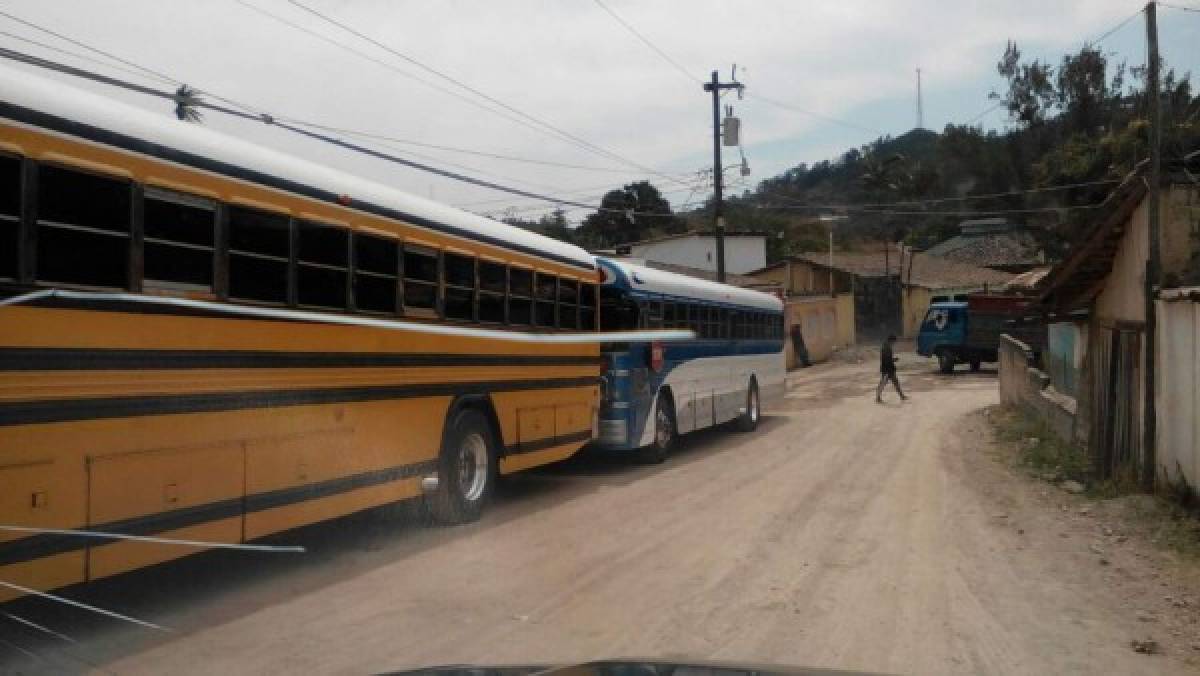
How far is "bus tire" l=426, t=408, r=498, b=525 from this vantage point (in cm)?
885

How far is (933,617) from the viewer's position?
6242mm

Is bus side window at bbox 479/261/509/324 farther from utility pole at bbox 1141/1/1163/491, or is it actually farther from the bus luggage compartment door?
utility pole at bbox 1141/1/1163/491

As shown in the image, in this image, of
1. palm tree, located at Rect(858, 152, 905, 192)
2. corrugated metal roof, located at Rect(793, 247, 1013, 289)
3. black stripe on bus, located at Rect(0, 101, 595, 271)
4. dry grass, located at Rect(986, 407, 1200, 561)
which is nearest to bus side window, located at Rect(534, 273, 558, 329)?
black stripe on bus, located at Rect(0, 101, 595, 271)

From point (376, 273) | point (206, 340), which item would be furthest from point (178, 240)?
point (376, 273)

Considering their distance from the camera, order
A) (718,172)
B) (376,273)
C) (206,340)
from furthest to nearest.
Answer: (718,172) → (376,273) → (206,340)

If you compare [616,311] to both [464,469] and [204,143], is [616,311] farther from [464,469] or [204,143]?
[204,143]

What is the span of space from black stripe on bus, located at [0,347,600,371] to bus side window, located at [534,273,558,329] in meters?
1.61

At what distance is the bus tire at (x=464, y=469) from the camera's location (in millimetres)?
8855

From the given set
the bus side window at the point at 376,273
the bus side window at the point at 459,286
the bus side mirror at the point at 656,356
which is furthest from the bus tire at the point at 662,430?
the bus side window at the point at 376,273

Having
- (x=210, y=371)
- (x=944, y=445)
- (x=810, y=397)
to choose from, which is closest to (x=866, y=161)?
(x=810, y=397)

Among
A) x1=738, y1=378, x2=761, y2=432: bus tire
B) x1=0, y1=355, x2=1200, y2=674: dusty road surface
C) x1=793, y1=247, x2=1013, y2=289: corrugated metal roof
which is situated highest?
x1=793, y1=247, x2=1013, y2=289: corrugated metal roof

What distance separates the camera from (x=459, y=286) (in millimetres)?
9039

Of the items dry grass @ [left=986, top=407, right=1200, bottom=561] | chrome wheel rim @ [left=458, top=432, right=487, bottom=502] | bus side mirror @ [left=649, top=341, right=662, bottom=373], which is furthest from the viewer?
bus side mirror @ [left=649, top=341, right=662, bottom=373]

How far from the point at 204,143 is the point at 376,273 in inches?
75.5
